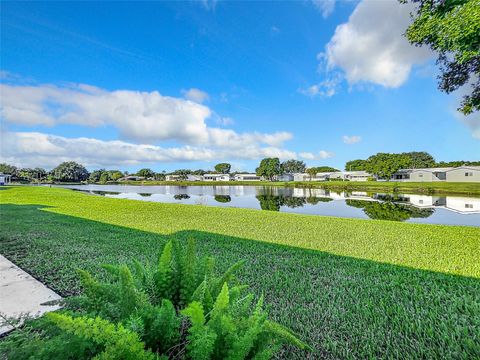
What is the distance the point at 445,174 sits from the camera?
147 feet

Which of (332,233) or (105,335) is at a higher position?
(105,335)

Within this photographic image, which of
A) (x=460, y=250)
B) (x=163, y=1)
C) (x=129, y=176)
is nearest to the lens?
(x=460, y=250)

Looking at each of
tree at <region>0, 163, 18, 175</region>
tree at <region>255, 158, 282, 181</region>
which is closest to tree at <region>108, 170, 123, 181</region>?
tree at <region>0, 163, 18, 175</region>

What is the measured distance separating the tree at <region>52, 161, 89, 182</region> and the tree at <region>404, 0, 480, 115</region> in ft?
314

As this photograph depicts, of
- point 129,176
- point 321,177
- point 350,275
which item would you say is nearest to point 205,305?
point 350,275

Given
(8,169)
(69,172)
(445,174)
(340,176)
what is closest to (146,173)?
(69,172)

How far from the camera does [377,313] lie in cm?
242

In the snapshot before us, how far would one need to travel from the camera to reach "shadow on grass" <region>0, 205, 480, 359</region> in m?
1.98

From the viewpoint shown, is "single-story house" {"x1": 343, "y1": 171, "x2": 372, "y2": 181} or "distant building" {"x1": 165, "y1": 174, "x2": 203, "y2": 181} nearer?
"single-story house" {"x1": 343, "y1": 171, "x2": 372, "y2": 181}

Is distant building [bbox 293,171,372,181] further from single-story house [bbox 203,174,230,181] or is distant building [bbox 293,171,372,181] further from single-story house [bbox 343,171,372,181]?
single-story house [bbox 203,174,230,181]

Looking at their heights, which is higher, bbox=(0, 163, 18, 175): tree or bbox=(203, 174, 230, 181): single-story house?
bbox=(0, 163, 18, 175): tree

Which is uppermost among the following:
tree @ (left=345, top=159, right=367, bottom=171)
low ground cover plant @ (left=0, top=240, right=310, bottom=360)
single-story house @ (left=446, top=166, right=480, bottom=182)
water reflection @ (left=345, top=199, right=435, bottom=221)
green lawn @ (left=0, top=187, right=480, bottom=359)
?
tree @ (left=345, top=159, right=367, bottom=171)

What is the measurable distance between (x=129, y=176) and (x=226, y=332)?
11729 centimetres

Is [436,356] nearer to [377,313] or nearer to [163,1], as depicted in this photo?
[377,313]
